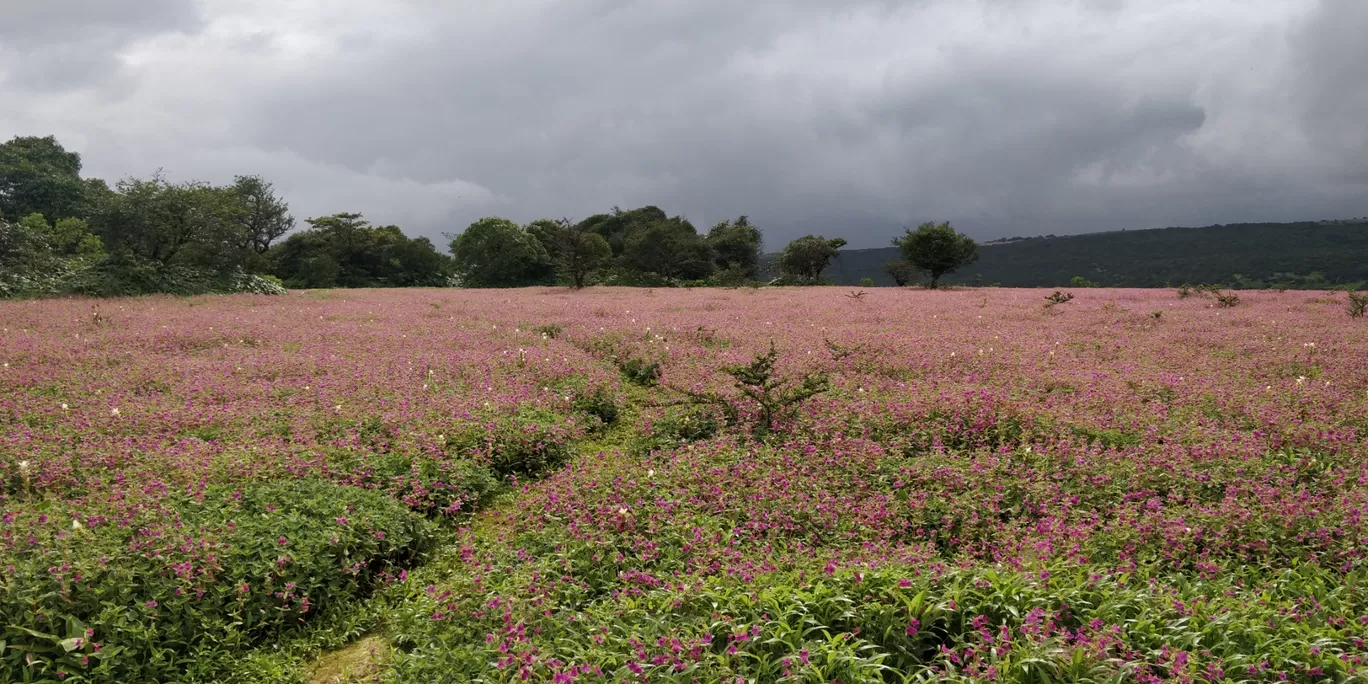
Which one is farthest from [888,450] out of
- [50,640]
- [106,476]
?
[106,476]

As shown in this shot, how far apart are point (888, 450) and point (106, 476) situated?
7.83 meters

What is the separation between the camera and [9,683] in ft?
11.4

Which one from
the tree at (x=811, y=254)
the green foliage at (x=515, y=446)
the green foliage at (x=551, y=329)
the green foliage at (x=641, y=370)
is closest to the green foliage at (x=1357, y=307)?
the green foliage at (x=641, y=370)

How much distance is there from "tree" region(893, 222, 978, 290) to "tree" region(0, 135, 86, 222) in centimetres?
7315

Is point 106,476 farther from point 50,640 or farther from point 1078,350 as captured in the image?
point 1078,350

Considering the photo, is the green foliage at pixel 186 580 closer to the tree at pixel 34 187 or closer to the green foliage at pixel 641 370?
the green foliage at pixel 641 370

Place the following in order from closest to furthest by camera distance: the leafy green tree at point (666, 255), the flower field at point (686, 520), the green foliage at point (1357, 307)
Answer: the flower field at point (686, 520)
the green foliage at point (1357, 307)
the leafy green tree at point (666, 255)

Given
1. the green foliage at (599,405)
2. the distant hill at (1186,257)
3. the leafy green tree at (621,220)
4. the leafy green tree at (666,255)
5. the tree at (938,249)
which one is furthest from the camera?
the leafy green tree at (621,220)

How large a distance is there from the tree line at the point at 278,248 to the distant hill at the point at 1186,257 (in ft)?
51.7

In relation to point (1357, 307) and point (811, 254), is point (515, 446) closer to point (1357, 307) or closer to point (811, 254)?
point (1357, 307)


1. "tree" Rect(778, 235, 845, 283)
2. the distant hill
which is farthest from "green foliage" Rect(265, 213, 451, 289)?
the distant hill

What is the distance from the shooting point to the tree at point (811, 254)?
57.7 metres

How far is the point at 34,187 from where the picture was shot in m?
58.0

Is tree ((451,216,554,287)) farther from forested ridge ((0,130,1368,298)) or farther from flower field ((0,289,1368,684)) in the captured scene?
flower field ((0,289,1368,684))
